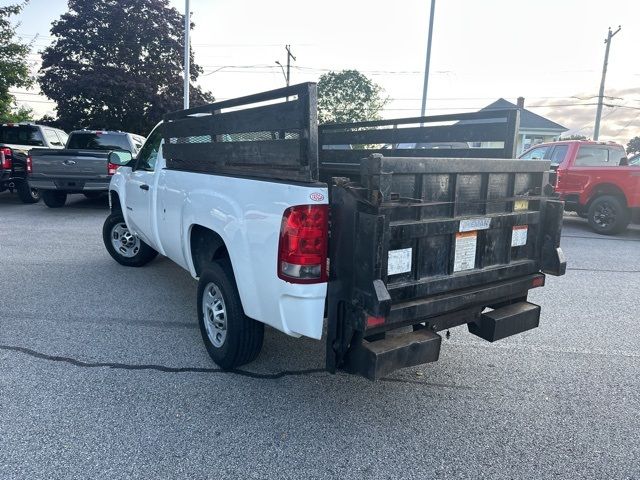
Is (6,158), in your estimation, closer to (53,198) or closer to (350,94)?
(53,198)

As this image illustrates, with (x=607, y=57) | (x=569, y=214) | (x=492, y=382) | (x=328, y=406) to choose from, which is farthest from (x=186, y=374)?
(x=607, y=57)

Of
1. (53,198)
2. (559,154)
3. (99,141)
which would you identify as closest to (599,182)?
(559,154)

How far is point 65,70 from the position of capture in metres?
23.5

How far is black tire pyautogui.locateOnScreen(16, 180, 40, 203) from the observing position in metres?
12.8

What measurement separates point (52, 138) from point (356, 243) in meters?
14.5

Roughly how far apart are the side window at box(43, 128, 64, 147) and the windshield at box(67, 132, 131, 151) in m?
1.82

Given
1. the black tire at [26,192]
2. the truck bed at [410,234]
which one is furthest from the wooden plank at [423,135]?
the black tire at [26,192]

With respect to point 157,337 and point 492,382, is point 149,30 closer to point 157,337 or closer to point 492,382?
point 157,337

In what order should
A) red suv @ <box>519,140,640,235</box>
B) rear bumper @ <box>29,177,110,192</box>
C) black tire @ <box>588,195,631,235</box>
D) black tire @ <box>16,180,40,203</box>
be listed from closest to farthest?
red suv @ <box>519,140,640,235</box> < black tire @ <box>588,195,631,235</box> < rear bumper @ <box>29,177,110,192</box> < black tire @ <box>16,180,40,203</box>

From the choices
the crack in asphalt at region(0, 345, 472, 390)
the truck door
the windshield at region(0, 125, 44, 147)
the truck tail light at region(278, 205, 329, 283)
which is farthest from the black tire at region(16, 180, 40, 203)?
the truck tail light at region(278, 205, 329, 283)

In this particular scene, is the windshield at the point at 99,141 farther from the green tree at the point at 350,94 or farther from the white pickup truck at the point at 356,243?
the green tree at the point at 350,94

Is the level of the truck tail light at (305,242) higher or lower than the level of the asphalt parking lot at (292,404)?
higher

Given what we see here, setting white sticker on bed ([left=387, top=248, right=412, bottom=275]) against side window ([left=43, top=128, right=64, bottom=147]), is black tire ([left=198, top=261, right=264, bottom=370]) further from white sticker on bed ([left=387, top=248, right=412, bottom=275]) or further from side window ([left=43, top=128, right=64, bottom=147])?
side window ([left=43, top=128, right=64, bottom=147])

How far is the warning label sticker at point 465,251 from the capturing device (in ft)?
9.70
